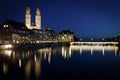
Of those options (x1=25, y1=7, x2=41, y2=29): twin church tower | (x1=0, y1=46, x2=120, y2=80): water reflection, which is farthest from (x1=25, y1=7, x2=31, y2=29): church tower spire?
(x1=0, y1=46, x2=120, y2=80): water reflection

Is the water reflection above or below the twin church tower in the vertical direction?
below

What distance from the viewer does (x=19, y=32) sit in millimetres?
111938

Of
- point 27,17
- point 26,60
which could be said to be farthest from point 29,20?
point 26,60

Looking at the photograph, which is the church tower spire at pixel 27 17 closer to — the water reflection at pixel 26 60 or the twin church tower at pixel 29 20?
the twin church tower at pixel 29 20

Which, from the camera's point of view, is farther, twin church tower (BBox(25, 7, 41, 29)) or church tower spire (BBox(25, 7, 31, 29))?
twin church tower (BBox(25, 7, 41, 29))

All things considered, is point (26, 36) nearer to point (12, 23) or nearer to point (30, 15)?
point (12, 23)

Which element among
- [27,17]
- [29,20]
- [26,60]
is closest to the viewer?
[26,60]

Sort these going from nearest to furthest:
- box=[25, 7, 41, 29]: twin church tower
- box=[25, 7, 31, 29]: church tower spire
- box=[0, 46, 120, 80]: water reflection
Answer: box=[0, 46, 120, 80]: water reflection, box=[25, 7, 31, 29]: church tower spire, box=[25, 7, 41, 29]: twin church tower

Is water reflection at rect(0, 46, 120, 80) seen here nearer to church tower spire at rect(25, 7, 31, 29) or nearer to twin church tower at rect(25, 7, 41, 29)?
church tower spire at rect(25, 7, 31, 29)

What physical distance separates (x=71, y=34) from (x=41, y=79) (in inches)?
5535

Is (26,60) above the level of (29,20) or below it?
below

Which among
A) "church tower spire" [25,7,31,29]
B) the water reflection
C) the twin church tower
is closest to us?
the water reflection

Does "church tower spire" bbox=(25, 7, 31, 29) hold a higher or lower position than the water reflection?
higher

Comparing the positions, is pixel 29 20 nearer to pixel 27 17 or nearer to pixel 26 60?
pixel 27 17
